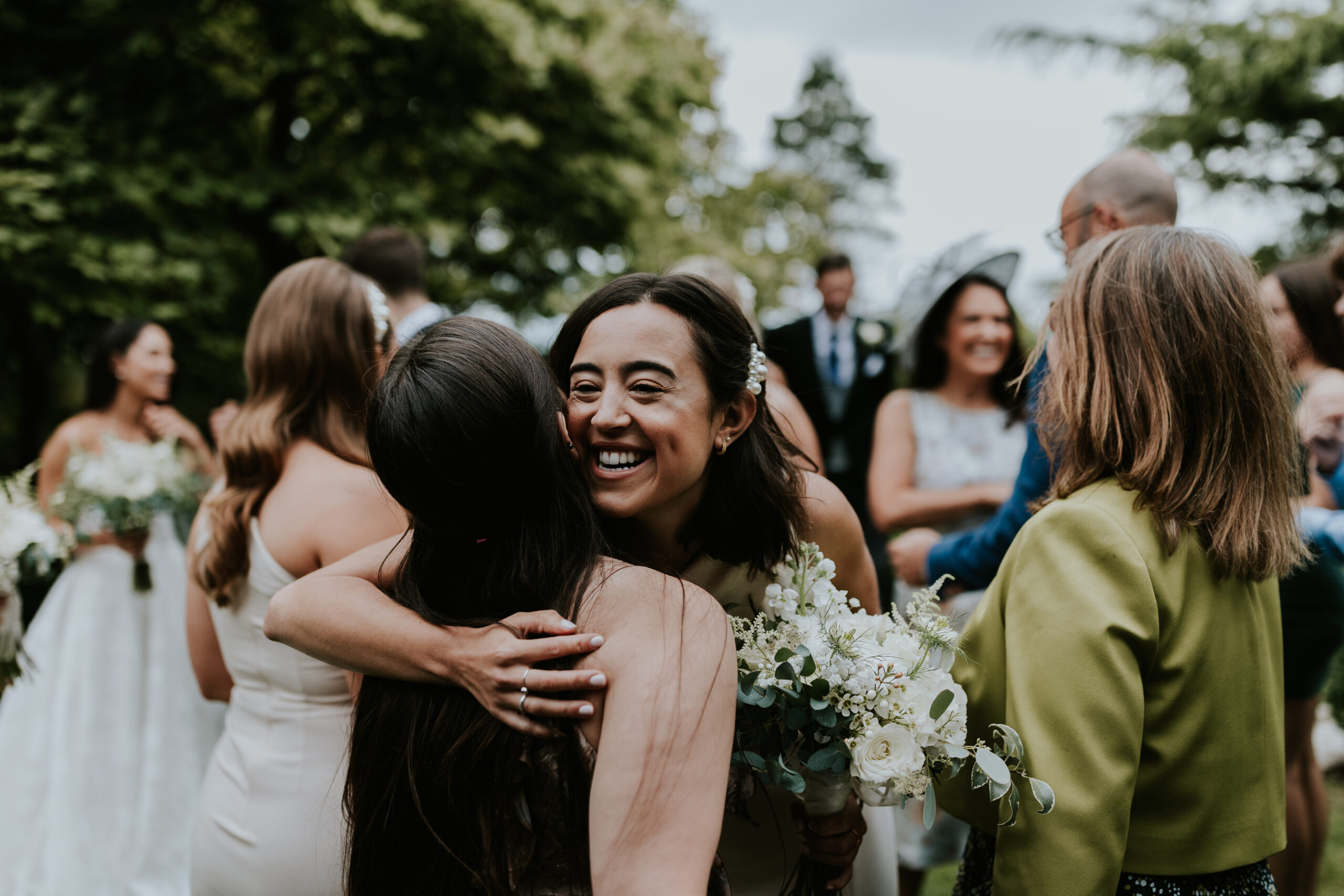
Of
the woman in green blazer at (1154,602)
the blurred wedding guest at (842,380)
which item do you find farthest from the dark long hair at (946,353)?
the woman in green blazer at (1154,602)

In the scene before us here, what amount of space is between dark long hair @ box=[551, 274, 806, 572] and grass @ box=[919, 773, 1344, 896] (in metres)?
2.64

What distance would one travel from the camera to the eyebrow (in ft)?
6.62

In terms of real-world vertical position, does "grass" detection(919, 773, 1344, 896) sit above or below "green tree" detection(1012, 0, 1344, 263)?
below

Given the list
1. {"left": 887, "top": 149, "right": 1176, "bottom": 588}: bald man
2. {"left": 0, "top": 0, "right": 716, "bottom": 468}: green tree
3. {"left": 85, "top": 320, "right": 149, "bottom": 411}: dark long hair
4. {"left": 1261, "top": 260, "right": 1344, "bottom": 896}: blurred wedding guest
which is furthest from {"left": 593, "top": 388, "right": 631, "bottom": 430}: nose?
{"left": 0, "top": 0, "right": 716, "bottom": 468}: green tree

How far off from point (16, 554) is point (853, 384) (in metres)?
4.53

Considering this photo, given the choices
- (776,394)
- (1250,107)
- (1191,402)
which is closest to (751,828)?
(1191,402)

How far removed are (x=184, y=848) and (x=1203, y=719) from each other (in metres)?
5.08

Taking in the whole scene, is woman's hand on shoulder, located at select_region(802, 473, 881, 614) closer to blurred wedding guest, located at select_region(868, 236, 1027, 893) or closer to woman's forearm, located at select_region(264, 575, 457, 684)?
woman's forearm, located at select_region(264, 575, 457, 684)

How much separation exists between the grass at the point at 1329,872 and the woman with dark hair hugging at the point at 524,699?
10.3ft

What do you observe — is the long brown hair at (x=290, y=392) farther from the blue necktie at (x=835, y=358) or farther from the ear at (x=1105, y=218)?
the blue necktie at (x=835, y=358)

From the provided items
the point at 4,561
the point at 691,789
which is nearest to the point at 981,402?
the point at 691,789

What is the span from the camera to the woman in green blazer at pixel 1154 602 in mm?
1840

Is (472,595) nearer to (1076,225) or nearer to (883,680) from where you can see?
(883,680)

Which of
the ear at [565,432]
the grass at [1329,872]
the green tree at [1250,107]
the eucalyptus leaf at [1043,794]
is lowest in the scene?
the grass at [1329,872]
